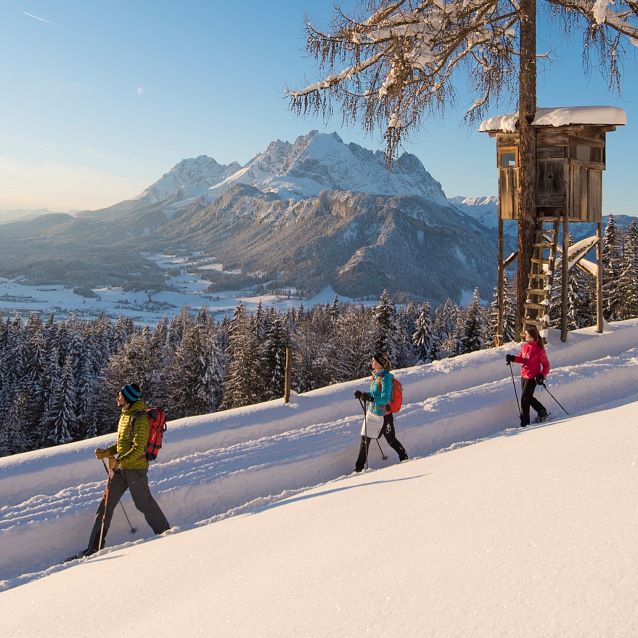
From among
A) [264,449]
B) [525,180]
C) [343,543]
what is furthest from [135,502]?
[525,180]

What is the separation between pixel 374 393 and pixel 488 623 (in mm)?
5630

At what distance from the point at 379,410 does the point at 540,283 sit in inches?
265

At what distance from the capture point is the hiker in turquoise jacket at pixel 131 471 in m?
6.38

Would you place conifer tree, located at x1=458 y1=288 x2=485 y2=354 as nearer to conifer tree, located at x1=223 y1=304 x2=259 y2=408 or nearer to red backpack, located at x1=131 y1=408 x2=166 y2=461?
conifer tree, located at x1=223 y1=304 x2=259 y2=408

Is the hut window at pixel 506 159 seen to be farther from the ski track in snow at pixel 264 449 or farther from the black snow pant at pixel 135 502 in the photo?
the black snow pant at pixel 135 502

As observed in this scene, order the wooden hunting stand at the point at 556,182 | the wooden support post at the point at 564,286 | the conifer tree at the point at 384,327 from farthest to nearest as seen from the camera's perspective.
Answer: the conifer tree at the point at 384,327, the wooden support post at the point at 564,286, the wooden hunting stand at the point at 556,182

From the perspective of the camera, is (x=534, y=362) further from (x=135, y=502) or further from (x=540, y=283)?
(x=135, y=502)

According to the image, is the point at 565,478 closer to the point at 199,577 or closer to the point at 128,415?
the point at 199,577

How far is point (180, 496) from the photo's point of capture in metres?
7.34

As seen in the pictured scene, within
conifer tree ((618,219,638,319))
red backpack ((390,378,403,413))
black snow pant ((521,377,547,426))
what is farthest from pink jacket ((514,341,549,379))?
conifer tree ((618,219,638,319))

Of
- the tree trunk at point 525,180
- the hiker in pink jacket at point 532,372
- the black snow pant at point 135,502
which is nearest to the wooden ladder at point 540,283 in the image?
the tree trunk at point 525,180

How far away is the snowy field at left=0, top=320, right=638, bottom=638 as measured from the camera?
227 cm

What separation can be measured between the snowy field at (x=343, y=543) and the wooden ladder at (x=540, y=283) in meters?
4.82

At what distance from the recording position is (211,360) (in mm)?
45219
